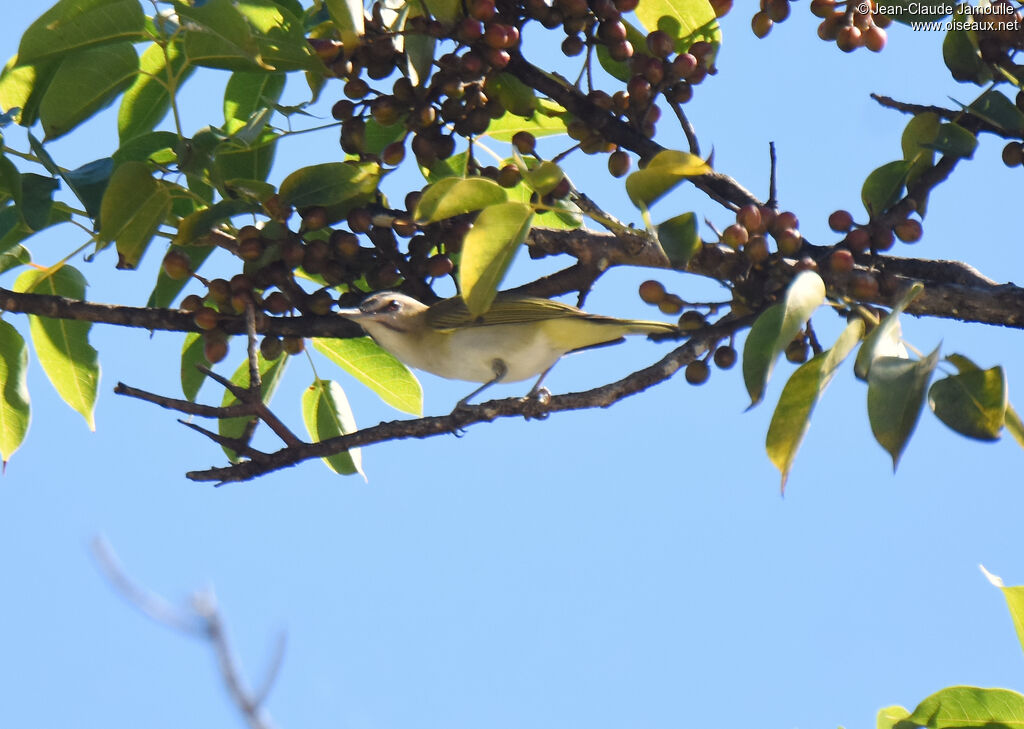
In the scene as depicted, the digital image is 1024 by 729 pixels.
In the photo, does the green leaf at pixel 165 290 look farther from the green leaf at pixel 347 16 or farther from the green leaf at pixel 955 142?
the green leaf at pixel 955 142

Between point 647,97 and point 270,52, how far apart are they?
1.00 meters

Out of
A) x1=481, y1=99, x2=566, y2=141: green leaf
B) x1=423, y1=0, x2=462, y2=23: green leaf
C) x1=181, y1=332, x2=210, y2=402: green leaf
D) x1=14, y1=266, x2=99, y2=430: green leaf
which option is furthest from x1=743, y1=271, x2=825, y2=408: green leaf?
x1=14, y1=266, x2=99, y2=430: green leaf

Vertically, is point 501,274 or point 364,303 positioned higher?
point 364,303

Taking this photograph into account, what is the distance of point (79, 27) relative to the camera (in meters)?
2.68

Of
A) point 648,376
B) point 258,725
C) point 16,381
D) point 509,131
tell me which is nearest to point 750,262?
point 648,376

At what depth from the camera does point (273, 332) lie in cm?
278

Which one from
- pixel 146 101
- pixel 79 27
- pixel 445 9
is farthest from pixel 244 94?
pixel 445 9

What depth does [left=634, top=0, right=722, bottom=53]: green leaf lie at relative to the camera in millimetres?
2906

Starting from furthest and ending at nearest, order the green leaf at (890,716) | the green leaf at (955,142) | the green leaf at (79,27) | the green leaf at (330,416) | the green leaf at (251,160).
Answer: the green leaf at (330,416)
the green leaf at (251,160)
the green leaf at (79,27)
the green leaf at (955,142)
the green leaf at (890,716)

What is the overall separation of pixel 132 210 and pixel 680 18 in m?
1.56

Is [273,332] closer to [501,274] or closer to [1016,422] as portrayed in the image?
[501,274]

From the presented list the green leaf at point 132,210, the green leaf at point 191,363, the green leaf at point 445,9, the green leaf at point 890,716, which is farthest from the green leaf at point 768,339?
the green leaf at point 191,363

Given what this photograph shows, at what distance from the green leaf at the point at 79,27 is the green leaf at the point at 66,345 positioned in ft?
2.23

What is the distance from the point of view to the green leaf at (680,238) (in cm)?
219
